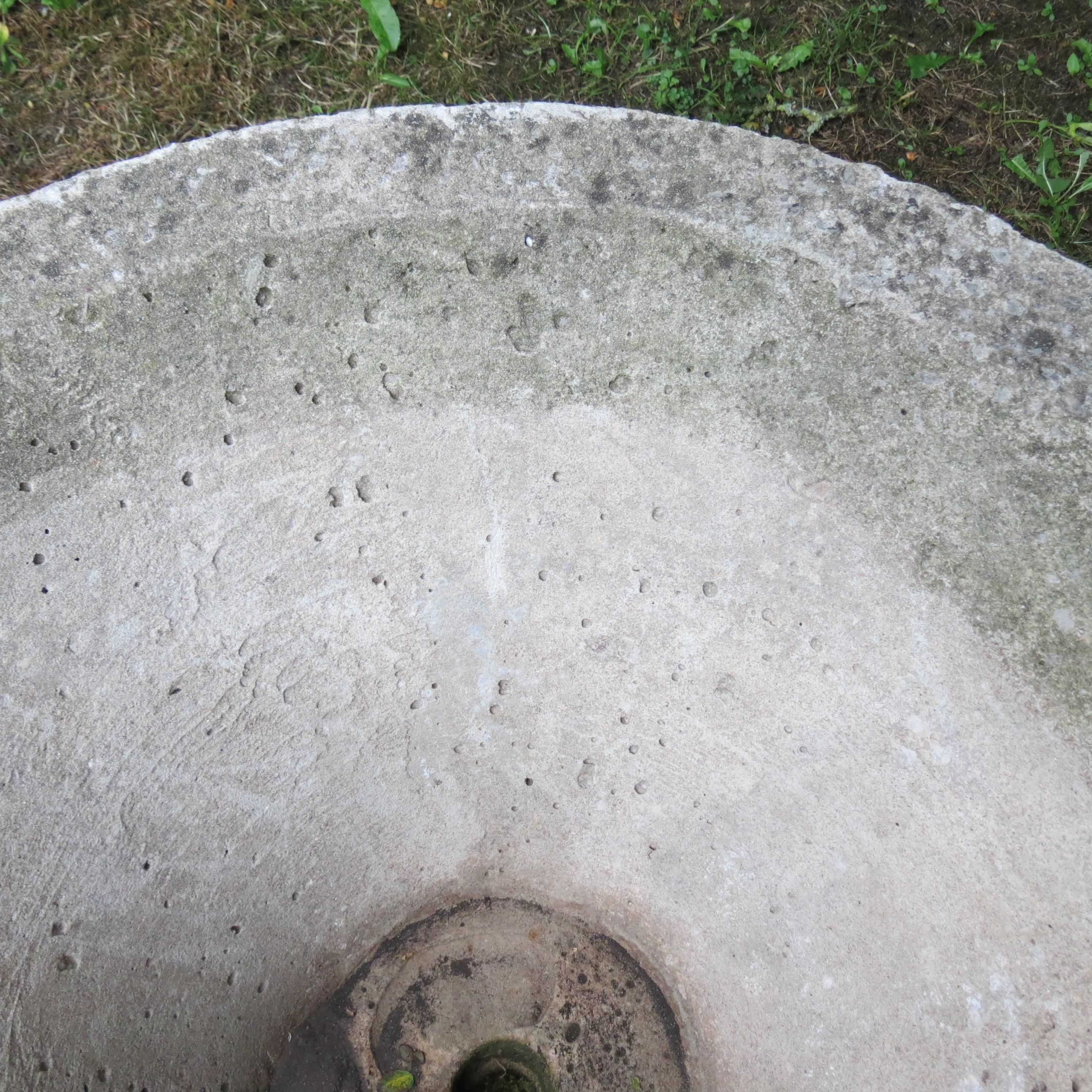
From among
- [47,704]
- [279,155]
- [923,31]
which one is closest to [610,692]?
[47,704]

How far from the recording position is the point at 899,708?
71.4 inches

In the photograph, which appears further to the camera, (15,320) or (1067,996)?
(1067,996)

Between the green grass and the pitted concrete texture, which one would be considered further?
the green grass

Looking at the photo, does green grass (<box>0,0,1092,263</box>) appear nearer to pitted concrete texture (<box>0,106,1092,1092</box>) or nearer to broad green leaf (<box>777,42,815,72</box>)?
broad green leaf (<box>777,42,815,72</box>)

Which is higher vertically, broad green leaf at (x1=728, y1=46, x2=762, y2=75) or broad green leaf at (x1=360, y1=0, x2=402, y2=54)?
broad green leaf at (x1=728, y1=46, x2=762, y2=75)

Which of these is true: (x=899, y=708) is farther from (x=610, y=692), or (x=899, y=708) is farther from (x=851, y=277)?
(x=851, y=277)

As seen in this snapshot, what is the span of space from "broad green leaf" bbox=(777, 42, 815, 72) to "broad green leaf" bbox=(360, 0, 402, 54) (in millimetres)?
960

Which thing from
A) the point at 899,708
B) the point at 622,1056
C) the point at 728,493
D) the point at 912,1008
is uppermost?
the point at 728,493

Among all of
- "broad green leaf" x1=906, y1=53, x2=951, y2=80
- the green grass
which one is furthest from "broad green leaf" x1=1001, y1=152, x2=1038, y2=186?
"broad green leaf" x1=906, y1=53, x2=951, y2=80

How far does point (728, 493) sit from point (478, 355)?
581mm

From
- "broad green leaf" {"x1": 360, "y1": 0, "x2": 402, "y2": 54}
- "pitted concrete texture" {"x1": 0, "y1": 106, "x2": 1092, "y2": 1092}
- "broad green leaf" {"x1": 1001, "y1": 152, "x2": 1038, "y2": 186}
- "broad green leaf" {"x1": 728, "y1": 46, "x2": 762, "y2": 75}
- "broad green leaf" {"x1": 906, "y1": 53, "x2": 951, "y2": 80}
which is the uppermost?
"broad green leaf" {"x1": 906, "y1": 53, "x2": 951, "y2": 80}

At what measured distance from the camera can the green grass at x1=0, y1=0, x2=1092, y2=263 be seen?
2.16 meters

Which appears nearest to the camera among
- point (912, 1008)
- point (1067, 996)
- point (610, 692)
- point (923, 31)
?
point (1067, 996)

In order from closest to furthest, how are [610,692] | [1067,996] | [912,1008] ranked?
[1067,996] → [912,1008] → [610,692]
